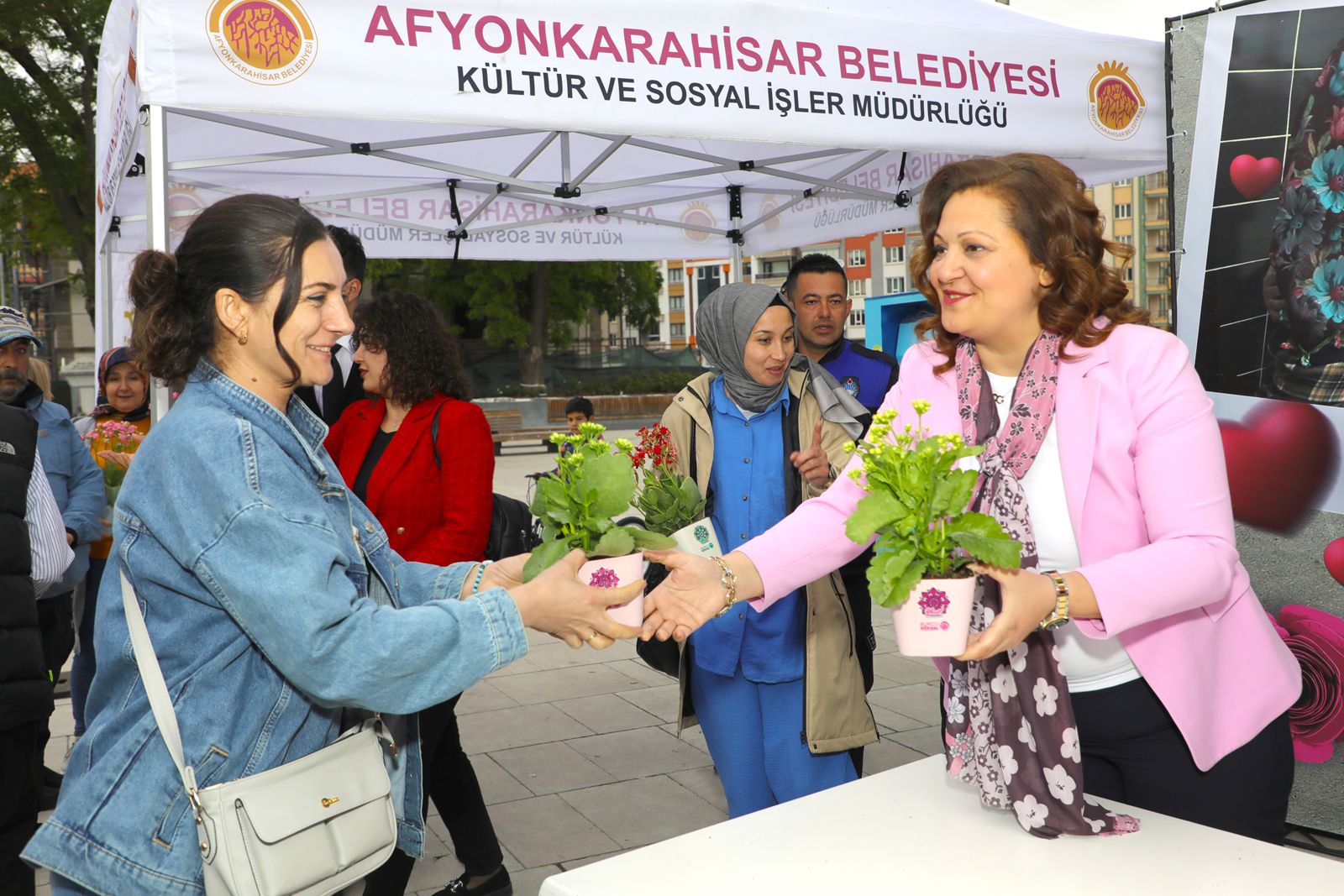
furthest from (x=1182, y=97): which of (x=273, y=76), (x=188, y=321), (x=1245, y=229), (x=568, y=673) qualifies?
(x=568, y=673)

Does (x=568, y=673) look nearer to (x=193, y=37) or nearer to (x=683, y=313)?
(x=193, y=37)

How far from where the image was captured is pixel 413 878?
4074mm

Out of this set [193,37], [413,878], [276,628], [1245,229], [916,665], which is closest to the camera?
[276,628]

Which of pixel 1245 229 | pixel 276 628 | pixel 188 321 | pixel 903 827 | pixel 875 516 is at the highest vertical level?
pixel 1245 229

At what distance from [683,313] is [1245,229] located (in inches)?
3926

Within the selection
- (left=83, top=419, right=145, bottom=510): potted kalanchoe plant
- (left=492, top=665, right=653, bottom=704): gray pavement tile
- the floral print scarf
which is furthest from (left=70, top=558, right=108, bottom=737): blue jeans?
the floral print scarf

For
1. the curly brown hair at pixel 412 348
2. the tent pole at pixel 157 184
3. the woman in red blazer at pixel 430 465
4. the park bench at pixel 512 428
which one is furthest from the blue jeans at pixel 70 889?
the park bench at pixel 512 428

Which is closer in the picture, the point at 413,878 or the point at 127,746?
the point at 127,746

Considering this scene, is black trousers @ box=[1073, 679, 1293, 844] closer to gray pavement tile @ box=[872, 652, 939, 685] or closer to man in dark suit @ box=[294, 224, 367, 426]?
man in dark suit @ box=[294, 224, 367, 426]

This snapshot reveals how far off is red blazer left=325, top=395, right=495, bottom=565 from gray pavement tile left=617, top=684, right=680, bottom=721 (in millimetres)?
2597

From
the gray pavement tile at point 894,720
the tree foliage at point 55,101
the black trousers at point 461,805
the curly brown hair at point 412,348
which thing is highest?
the tree foliage at point 55,101

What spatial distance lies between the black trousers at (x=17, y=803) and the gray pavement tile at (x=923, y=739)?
3610 millimetres

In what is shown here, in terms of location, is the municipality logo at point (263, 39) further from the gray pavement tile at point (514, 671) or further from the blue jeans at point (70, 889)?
the gray pavement tile at point (514, 671)

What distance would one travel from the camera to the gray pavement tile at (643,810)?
4.44m
